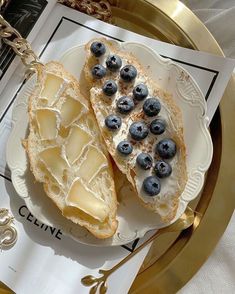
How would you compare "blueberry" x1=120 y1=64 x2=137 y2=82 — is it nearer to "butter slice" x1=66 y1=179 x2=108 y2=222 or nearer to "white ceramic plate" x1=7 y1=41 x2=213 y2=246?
"white ceramic plate" x1=7 y1=41 x2=213 y2=246

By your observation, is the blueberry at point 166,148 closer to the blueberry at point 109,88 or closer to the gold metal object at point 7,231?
the blueberry at point 109,88

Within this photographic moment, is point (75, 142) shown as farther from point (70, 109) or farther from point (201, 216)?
point (201, 216)

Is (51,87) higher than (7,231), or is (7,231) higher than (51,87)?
(51,87)

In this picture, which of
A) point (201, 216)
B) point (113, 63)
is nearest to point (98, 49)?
point (113, 63)

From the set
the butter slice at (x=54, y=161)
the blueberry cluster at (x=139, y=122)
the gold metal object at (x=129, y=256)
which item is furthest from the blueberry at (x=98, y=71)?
the gold metal object at (x=129, y=256)

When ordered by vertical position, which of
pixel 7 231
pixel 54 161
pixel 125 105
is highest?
pixel 125 105

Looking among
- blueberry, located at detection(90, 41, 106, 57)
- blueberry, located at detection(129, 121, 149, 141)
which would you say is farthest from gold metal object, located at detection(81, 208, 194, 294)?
blueberry, located at detection(90, 41, 106, 57)

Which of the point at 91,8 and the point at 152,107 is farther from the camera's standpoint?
the point at 91,8

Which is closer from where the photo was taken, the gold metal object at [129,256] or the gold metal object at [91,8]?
the gold metal object at [129,256]
